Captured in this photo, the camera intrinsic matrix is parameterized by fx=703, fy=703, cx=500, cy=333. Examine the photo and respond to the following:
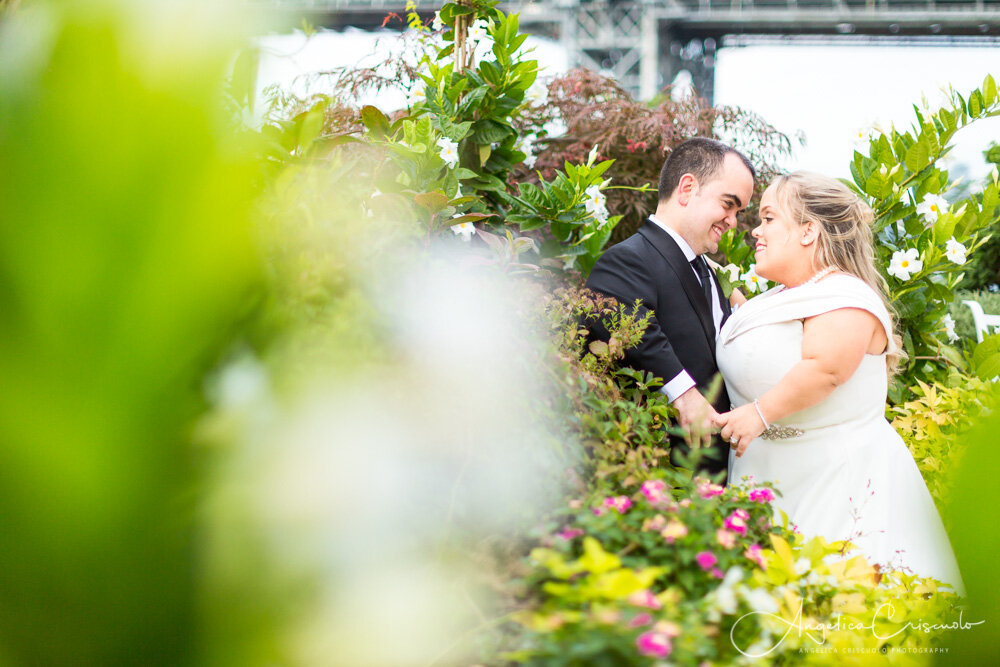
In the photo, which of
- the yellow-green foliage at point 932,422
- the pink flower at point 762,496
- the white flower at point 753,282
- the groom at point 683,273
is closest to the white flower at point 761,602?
the pink flower at point 762,496

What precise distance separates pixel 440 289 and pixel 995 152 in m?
7.63

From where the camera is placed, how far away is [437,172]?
79.8 inches

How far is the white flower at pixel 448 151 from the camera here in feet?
6.82

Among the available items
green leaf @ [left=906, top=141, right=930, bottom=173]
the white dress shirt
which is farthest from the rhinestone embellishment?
green leaf @ [left=906, top=141, right=930, bottom=173]

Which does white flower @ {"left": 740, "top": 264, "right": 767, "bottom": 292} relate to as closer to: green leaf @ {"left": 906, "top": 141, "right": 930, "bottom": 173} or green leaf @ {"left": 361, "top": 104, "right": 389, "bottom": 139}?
green leaf @ {"left": 906, "top": 141, "right": 930, "bottom": 173}

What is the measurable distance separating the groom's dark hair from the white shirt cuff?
837mm

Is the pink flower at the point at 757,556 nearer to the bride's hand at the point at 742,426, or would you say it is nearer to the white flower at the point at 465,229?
the bride's hand at the point at 742,426

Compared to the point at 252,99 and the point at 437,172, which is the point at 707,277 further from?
the point at 252,99

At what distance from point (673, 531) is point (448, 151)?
4.63 ft

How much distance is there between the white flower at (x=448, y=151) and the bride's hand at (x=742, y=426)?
3.61 ft

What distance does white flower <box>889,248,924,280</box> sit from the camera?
9.13 feet

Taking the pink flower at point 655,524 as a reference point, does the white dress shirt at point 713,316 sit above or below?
above

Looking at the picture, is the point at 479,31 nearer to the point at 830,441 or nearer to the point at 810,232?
the point at 810,232

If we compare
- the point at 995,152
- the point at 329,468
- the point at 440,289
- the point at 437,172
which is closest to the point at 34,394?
the point at 329,468
